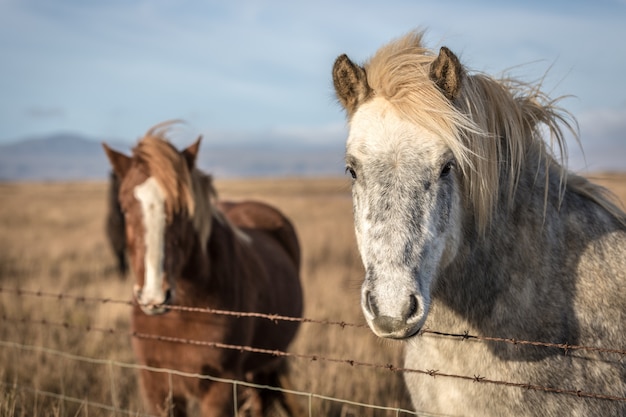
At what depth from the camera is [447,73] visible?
2488 mm

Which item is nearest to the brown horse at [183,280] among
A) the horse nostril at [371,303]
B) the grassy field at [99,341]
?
the grassy field at [99,341]

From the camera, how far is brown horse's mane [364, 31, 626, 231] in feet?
7.97

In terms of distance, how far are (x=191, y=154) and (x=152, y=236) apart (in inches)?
33.2

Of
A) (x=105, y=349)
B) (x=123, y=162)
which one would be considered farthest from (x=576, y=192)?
(x=105, y=349)

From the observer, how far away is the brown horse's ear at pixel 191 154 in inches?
164

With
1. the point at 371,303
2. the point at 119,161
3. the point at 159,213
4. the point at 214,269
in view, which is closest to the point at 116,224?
the point at 119,161

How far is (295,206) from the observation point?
29.5 metres

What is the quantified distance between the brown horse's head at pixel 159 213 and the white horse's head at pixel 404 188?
1.56 meters

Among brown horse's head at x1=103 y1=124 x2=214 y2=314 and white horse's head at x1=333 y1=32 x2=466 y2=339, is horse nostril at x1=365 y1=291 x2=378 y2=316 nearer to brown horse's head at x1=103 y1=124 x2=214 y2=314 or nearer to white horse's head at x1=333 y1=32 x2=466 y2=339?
white horse's head at x1=333 y1=32 x2=466 y2=339

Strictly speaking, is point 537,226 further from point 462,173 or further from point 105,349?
point 105,349

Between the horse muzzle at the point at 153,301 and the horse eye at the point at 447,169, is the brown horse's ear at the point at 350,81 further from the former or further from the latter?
the horse muzzle at the point at 153,301

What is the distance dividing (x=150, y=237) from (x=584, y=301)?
2.53m

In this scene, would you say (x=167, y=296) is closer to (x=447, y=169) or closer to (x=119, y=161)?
(x=119, y=161)

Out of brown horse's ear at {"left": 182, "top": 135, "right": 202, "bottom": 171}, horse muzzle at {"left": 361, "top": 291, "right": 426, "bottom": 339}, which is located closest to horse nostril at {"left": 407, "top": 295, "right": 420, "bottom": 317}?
horse muzzle at {"left": 361, "top": 291, "right": 426, "bottom": 339}
